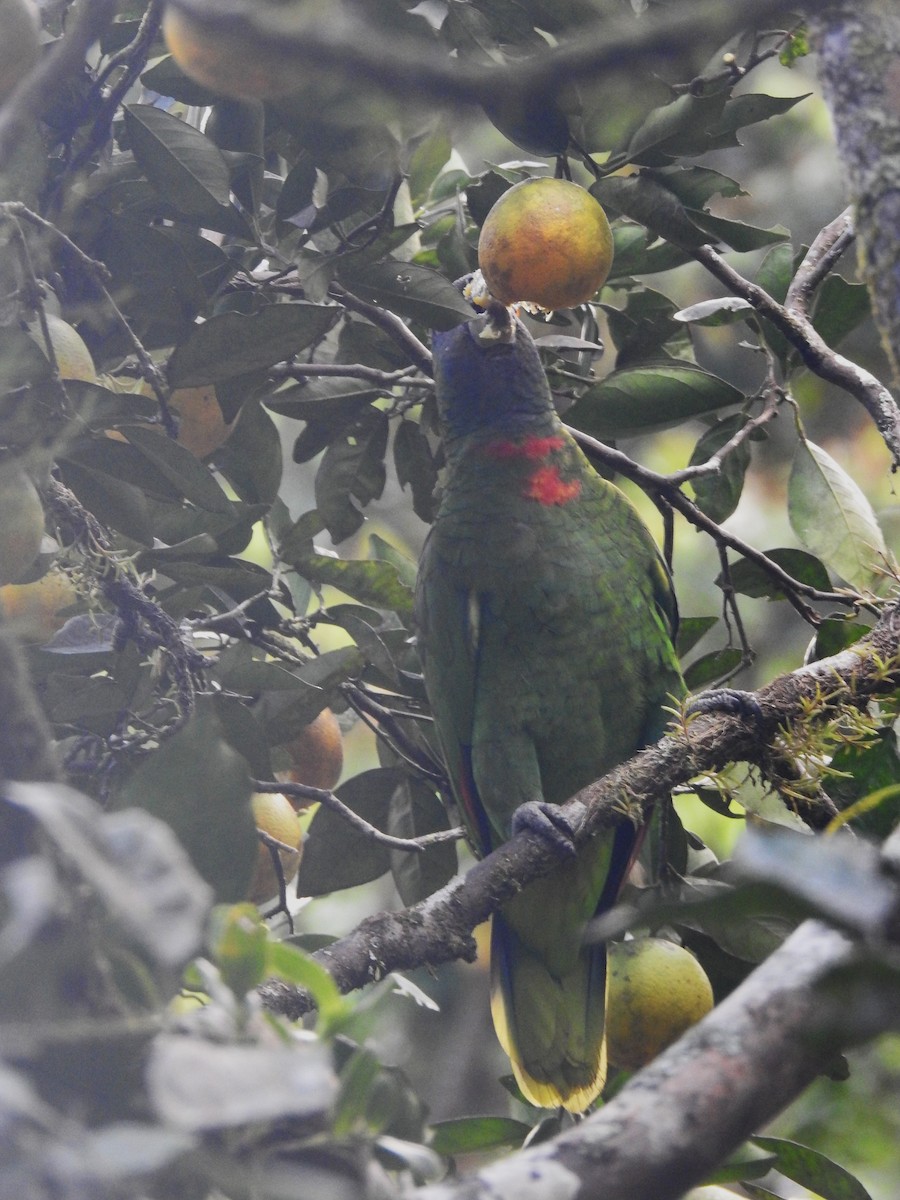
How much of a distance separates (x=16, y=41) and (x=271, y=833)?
1.24m

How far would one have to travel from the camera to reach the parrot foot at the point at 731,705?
1773mm

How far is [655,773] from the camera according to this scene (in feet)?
5.74

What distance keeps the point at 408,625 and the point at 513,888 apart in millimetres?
860

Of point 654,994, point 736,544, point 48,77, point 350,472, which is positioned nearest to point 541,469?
point 350,472

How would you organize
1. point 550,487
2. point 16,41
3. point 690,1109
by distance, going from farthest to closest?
point 550,487, point 16,41, point 690,1109

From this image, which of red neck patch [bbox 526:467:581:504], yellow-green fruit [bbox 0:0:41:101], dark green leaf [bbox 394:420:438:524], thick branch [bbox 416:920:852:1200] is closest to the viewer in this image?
thick branch [bbox 416:920:852:1200]

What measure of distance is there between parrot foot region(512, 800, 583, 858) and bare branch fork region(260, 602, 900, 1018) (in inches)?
2.3

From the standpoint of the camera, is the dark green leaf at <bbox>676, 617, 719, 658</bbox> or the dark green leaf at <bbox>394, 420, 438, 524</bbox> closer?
the dark green leaf at <bbox>676, 617, 719, 658</bbox>

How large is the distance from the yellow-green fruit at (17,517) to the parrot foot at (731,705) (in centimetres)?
97

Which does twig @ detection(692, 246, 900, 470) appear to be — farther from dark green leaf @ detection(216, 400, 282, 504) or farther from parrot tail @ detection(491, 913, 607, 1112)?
parrot tail @ detection(491, 913, 607, 1112)

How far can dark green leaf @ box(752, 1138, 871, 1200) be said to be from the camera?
5.20ft

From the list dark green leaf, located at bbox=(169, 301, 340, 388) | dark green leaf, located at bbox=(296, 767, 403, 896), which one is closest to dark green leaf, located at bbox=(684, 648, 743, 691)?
dark green leaf, located at bbox=(296, 767, 403, 896)

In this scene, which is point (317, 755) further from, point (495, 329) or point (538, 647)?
point (495, 329)

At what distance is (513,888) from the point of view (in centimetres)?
178
